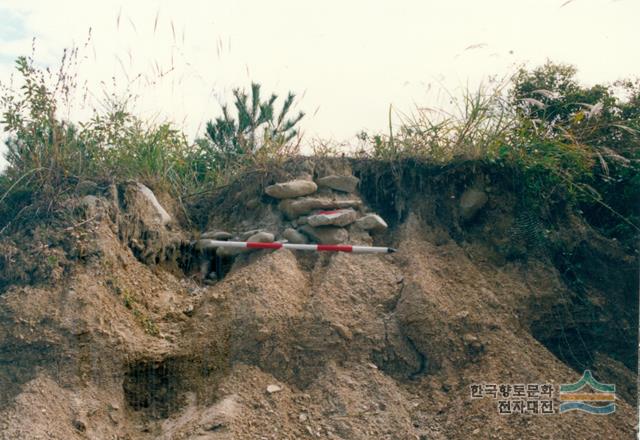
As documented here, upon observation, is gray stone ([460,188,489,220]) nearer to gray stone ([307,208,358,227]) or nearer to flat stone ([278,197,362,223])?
flat stone ([278,197,362,223])

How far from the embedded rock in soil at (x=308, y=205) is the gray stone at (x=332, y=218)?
0.10 metres

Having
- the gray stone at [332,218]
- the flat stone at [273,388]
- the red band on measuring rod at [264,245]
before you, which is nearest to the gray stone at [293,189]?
the gray stone at [332,218]

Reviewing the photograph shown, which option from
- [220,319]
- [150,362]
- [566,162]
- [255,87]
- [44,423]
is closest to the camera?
[44,423]

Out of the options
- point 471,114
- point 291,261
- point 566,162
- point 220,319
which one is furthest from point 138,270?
point 566,162

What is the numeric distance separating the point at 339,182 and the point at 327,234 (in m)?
0.69

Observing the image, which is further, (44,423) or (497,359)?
(497,359)

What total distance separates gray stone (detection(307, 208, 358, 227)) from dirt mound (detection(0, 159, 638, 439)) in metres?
0.32

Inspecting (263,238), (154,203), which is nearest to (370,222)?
(263,238)

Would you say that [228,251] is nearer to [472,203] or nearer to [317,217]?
[317,217]

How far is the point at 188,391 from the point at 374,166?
3.12 metres

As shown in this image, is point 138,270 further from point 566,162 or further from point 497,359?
point 566,162

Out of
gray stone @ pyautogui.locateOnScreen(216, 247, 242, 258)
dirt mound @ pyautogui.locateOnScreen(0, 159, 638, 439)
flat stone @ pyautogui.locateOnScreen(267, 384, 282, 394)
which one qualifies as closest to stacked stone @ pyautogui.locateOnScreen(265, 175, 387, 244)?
dirt mound @ pyautogui.locateOnScreen(0, 159, 638, 439)

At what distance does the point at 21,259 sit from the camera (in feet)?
21.0

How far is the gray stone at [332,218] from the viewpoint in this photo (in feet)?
23.9
